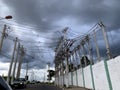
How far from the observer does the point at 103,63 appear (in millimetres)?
13734

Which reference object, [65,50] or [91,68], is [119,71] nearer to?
[91,68]

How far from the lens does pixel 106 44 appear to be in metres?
17.4

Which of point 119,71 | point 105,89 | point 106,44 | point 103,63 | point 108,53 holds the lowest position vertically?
point 105,89

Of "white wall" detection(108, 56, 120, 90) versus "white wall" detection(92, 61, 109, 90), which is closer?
"white wall" detection(108, 56, 120, 90)

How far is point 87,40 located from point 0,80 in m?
22.6

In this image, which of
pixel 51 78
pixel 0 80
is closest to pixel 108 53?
pixel 0 80

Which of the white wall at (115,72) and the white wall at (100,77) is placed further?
the white wall at (100,77)

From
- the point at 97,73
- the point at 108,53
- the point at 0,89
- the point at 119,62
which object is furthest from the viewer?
the point at 108,53

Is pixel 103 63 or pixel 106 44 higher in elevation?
pixel 106 44

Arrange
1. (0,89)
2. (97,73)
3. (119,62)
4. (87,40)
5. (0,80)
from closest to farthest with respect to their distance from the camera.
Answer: (0,89)
(0,80)
(119,62)
(97,73)
(87,40)

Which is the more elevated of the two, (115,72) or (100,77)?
(115,72)

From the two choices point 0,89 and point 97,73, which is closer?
point 0,89

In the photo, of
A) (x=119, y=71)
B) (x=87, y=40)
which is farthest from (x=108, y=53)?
(x=87, y=40)

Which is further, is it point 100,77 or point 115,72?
point 100,77
